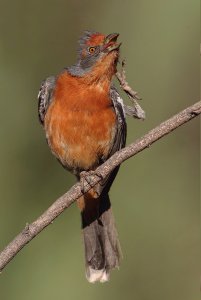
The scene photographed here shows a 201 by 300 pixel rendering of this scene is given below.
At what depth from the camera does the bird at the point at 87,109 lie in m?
7.00

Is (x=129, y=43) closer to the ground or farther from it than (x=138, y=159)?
farther from it

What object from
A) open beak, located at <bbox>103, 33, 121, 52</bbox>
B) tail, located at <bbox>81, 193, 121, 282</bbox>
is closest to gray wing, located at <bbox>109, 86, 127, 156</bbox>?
open beak, located at <bbox>103, 33, 121, 52</bbox>

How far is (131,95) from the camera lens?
6973mm

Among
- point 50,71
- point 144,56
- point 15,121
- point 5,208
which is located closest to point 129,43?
point 144,56

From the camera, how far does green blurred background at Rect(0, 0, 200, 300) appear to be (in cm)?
815

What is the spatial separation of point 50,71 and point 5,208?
5.15 feet

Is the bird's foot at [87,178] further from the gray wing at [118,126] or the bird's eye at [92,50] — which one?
the bird's eye at [92,50]

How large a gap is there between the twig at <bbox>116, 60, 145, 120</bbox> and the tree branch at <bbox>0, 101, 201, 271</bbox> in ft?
3.54

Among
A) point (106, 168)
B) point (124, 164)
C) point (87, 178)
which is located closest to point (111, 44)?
point (87, 178)

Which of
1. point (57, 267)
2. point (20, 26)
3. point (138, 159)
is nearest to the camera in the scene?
point (57, 267)

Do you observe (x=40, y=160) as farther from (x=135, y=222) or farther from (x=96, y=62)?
(x=96, y=62)

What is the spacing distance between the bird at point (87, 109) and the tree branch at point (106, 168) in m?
0.77

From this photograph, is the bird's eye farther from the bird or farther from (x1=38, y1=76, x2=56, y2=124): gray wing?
(x1=38, y1=76, x2=56, y2=124): gray wing

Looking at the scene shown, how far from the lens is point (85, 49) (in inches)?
283
